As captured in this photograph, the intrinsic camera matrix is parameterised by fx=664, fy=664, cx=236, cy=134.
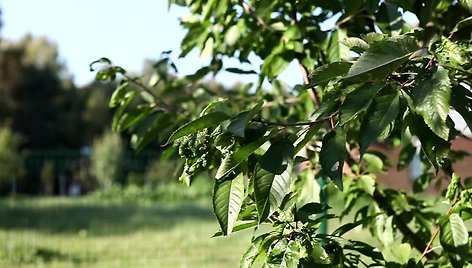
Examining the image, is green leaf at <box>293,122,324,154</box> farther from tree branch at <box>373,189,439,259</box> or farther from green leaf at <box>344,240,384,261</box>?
tree branch at <box>373,189,439,259</box>

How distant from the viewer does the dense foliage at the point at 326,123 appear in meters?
0.82

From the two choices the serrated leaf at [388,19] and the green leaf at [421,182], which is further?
the green leaf at [421,182]

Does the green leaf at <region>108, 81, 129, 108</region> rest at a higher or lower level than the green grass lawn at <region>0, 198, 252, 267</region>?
higher

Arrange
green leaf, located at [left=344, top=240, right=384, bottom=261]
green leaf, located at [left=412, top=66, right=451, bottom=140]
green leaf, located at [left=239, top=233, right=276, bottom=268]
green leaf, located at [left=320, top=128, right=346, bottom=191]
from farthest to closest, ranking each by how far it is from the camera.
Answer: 1. green leaf, located at [left=344, top=240, right=384, bottom=261]
2. green leaf, located at [left=239, top=233, right=276, bottom=268]
3. green leaf, located at [left=320, top=128, right=346, bottom=191]
4. green leaf, located at [left=412, top=66, right=451, bottom=140]

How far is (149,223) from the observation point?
10641mm

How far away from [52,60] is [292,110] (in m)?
27.0

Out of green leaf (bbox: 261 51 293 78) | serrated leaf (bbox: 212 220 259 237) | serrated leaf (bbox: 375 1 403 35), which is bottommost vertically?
serrated leaf (bbox: 212 220 259 237)

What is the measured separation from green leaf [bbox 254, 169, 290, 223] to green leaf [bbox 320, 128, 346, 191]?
2.2 inches

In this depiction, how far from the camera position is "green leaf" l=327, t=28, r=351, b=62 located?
1452 millimetres

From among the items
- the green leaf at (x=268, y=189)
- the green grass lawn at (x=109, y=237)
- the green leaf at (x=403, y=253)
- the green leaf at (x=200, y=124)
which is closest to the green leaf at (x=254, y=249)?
the green leaf at (x=268, y=189)

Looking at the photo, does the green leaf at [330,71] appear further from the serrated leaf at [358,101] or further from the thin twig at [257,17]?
the thin twig at [257,17]

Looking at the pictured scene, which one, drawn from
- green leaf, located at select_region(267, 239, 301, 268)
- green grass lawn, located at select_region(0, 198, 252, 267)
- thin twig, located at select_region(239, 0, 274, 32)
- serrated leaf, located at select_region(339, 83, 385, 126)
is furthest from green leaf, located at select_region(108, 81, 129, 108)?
green grass lawn, located at select_region(0, 198, 252, 267)

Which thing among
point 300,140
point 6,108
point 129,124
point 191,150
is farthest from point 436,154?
point 6,108

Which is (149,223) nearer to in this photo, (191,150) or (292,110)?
(292,110)
